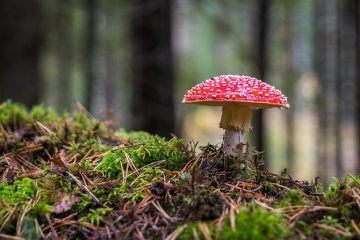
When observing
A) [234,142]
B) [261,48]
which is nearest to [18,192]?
[234,142]

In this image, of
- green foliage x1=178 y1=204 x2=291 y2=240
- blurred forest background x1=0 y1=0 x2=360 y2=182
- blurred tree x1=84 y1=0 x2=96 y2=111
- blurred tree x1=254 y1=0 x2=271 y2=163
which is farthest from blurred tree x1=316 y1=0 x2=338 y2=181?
green foliage x1=178 y1=204 x2=291 y2=240

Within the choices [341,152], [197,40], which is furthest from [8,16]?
[197,40]

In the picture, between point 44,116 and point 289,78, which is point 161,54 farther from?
point 289,78

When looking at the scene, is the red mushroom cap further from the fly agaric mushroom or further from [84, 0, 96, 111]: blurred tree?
[84, 0, 96, 111]: blurred tree

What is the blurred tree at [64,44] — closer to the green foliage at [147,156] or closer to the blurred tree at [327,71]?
the green foliage at [147,156]

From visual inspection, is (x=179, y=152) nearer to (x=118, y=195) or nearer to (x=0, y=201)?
(x=118, y=195)
